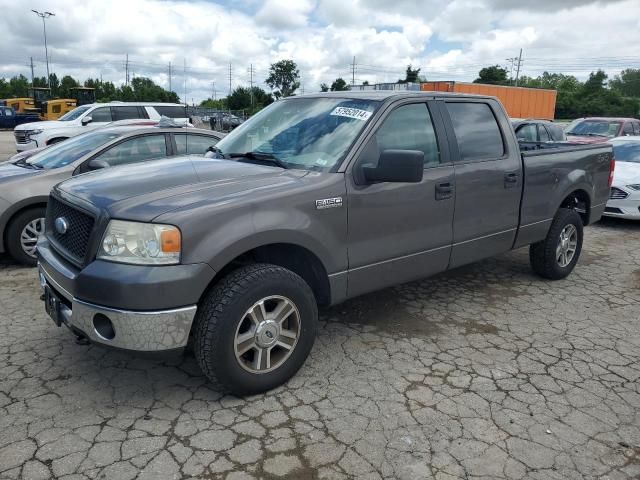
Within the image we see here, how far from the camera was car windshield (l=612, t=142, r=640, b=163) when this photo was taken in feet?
31.2

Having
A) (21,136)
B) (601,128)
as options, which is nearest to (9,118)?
(21,136)

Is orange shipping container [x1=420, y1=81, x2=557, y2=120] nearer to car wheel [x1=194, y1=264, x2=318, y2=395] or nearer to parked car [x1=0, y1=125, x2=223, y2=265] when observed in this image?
parked car [x1=0, y1=125, x2=223, y2=265]

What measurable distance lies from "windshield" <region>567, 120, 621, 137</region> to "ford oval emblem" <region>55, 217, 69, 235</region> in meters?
15.1

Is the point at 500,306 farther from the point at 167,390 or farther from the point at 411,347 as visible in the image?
the point at 167,390

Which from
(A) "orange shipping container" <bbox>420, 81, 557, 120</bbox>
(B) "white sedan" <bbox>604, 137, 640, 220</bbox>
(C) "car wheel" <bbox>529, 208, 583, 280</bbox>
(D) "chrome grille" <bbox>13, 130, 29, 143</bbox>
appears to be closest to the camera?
(C) "car wheel" <bbox>529, 208, 583, 280</bbox>

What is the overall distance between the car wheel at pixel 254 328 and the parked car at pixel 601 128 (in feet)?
43.9

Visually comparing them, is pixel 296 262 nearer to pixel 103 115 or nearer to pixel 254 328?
pixel 254 328

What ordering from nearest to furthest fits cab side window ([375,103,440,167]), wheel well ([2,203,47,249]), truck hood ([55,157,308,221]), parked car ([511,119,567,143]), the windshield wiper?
truck hood ([55,157,308,221]), the windshield wiper, cab side window ([375,103,440,167]), wheel well ([2,203,47,249]), parked car ([511,119,567,143])

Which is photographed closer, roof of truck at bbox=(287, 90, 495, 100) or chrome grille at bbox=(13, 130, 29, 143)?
roof of truck at bbox=(287, 90, 495, 100)

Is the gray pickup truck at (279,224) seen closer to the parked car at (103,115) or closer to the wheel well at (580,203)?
the wheel well at (580,203)

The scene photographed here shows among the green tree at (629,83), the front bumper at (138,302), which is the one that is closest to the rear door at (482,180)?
the front bumper at (138,302)

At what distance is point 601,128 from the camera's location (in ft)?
49.8

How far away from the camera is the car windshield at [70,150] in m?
6.16

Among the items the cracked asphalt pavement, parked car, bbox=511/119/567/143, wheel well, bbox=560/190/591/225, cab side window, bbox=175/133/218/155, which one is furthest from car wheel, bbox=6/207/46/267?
parked car, bbox=511/119/567/143
